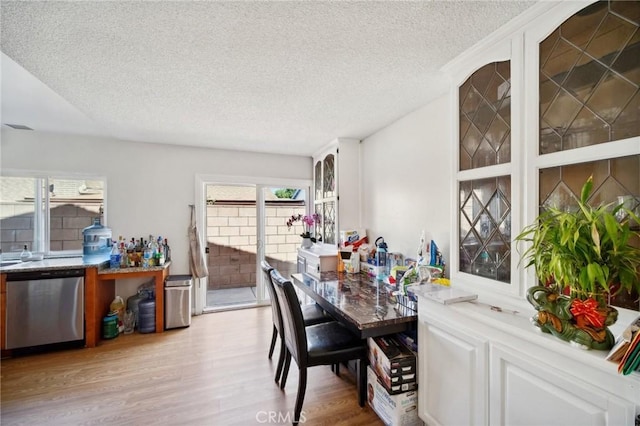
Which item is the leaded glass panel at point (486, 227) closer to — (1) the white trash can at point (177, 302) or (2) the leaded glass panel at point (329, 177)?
(2) the leaded glass panel at point (329, 177)

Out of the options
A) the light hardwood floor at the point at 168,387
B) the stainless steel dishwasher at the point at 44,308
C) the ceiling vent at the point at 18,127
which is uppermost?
the ceiling vent at the point at 18,127

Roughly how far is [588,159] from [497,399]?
1.11 meters

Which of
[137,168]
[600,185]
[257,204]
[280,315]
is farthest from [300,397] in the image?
[137,168]

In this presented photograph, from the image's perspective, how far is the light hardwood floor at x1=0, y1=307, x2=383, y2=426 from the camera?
71.3 inches

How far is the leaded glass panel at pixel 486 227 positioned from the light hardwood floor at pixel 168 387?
122cm

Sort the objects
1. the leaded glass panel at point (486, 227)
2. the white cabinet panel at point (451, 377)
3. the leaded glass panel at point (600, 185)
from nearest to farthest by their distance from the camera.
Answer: the leaded glass panel at point (600, 185) → the white cabinet panel at point (451, 377) → the leaded glass panel at point (486, 227)

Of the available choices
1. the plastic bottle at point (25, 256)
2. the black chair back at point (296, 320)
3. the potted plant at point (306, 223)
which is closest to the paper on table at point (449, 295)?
the black chair back at point (296, 320)

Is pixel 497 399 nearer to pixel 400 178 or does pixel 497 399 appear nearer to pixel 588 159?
pixel 588 159

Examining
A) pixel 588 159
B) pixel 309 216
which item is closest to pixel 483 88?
pixel 588 159

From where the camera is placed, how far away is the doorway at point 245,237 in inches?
165

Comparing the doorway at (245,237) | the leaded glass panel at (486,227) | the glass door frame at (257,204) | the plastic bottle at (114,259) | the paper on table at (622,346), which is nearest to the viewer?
the paper on table at (622,346)

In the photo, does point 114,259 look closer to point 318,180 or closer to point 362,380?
point 318,180

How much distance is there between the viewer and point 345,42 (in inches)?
59.5

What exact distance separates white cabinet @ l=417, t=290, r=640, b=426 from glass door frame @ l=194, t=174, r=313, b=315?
2.91 meters
